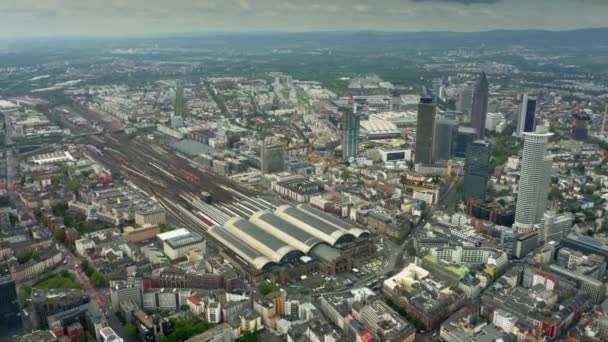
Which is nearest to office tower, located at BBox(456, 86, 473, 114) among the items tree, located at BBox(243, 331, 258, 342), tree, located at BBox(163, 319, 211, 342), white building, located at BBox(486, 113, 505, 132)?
white building, located at BBox(486, 113, 505, 132)

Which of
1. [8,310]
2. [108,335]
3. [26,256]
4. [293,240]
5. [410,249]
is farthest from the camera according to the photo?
[410,249]

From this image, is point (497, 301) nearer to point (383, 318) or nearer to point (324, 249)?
point (383, 318)

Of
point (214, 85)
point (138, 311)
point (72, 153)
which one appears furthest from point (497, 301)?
point (214, 85)

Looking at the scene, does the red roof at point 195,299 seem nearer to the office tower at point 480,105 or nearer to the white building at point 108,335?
the white building at point 108,335

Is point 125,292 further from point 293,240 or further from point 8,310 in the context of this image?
point 293,240

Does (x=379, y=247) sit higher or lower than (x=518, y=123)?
lower

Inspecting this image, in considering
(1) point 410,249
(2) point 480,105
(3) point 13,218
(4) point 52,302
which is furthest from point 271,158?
(2) point 480,105
